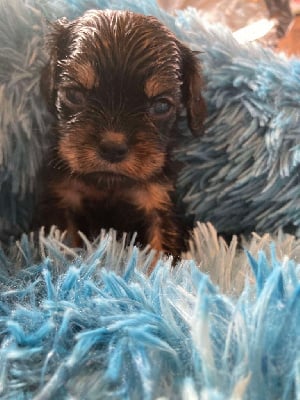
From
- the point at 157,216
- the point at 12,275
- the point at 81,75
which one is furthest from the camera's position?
the point at 157,216

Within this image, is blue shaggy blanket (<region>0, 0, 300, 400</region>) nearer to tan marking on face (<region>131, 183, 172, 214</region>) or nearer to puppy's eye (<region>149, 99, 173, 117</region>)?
tan marking on face (<region>131, 183, 172, 214</region>)

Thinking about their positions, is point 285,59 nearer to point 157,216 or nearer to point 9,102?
point 157,216

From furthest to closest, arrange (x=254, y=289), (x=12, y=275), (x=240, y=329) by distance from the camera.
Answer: (x=12, y=275) → (x=254, y=289) → (x=240, y=329)

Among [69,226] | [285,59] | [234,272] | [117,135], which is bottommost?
[69,226]

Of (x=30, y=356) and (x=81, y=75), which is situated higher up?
(x=81, y=75)

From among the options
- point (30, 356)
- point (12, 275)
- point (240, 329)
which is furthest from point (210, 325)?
point (12, 275)

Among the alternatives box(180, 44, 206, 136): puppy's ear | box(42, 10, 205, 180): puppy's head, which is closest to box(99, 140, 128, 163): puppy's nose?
box(42, 10, 205, 180): puppy's head
